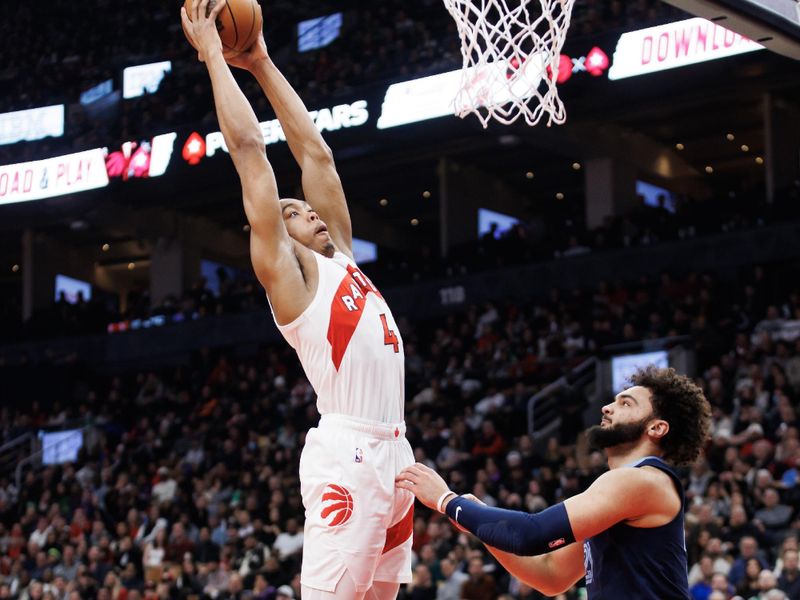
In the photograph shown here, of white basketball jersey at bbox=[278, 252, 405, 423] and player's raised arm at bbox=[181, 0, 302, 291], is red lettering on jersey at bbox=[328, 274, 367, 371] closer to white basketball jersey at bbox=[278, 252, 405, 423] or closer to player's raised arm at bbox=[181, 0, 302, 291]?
white basketball jersey at bbox=[278, 252, 405, 423]

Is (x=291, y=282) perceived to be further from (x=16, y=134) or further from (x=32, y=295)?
(x=32, y=295)

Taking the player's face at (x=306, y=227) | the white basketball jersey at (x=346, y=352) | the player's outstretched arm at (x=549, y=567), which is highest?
the player's face at (x=306, y=227)

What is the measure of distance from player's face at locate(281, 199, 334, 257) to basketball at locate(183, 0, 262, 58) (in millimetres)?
628

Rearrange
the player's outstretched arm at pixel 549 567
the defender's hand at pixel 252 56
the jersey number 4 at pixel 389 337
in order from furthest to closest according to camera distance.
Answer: the defender's hand at pixel 252 56 → the jersey number 4 at pixel 389 337 → the player's outstretched arm at pixel 549 567

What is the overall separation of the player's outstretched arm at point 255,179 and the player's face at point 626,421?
1157 mm

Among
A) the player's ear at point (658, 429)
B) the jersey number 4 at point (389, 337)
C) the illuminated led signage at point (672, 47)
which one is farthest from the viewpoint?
the illuminated led signage at point (672, 47)

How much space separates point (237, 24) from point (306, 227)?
2.64 ft

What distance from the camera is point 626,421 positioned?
4.01 metres

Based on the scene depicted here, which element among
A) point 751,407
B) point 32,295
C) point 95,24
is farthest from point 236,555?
point 95,24

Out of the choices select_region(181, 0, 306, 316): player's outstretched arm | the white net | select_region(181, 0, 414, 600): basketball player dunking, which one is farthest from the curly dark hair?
the white net

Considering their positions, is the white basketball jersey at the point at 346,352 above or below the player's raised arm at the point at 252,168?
below

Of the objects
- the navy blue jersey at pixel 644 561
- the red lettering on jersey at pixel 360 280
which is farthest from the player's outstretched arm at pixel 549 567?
the red lettering on jersey at pixel 360 280

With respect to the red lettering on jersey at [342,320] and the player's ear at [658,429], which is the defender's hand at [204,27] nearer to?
the red lettering on jersey at [342,320]

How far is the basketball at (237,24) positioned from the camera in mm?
4645
